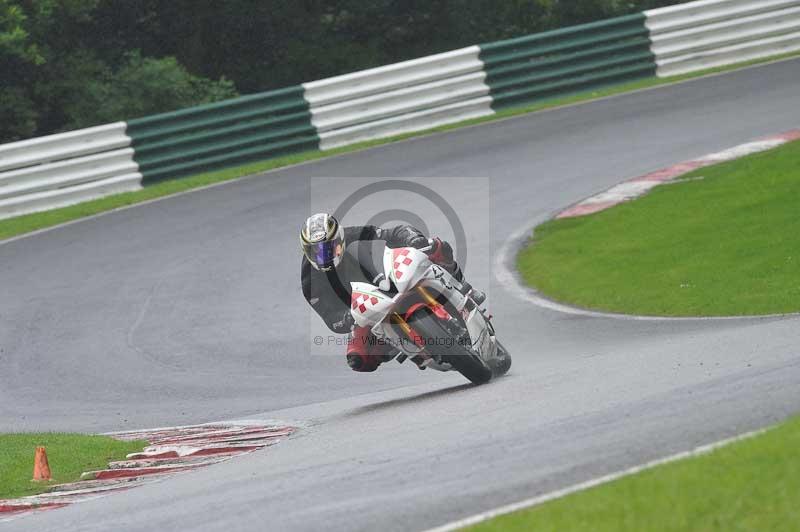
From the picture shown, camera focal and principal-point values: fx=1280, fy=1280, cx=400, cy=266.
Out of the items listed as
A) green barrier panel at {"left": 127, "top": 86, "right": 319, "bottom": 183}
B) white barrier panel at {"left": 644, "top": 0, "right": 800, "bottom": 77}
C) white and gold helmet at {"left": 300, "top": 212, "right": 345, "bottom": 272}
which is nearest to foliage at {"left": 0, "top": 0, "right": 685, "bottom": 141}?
green barrier panel at {"left": 127, "top": 86, "right": 319, "bottom": 183}

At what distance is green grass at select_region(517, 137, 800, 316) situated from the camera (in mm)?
12766

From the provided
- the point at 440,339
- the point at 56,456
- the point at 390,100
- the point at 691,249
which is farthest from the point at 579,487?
the point at 390,100

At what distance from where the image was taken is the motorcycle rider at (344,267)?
9.85m

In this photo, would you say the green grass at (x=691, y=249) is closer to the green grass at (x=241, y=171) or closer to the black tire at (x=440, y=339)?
the black tire at (x=440, y=339)

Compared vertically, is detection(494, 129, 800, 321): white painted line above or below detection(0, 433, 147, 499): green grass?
below

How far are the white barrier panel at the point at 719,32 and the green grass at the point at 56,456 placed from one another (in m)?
16.1

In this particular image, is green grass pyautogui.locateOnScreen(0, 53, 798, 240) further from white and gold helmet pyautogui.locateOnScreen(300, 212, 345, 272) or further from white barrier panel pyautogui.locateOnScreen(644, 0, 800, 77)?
white and gold helmet pyautogui.locateOnScreen(300, 212, 345, 272)

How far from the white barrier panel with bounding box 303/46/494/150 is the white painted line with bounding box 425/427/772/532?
642 inches

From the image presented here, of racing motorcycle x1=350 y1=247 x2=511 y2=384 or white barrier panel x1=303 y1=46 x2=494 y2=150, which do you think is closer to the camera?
racing motorcycle x1=350 y1=247 x2=511 y2=384

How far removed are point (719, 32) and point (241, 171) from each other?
9607 mm

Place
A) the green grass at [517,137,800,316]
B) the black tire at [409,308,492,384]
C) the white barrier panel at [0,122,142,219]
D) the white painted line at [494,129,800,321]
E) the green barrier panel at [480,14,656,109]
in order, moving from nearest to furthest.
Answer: the black tire at [409,308,492,384] → the green grass at [517,137,800,316] → the white painted line at [494,129,800,321] → the white barrier panel at [0,122,142,219] → the green barrier panel at [480,14,656,109]

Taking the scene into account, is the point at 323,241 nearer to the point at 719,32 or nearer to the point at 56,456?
the point at 56,456

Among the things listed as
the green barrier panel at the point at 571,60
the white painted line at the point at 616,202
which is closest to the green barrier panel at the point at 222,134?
the green barrier panel at the point at 571,60

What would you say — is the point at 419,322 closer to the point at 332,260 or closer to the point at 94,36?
the point at 332,260
